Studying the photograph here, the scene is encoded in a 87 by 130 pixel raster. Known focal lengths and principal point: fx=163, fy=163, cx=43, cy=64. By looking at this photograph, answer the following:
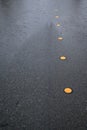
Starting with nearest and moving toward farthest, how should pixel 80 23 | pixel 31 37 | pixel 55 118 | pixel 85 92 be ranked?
pixel 55 118 → pixel 85 92 → pixel 31 37 → pixel 80 23

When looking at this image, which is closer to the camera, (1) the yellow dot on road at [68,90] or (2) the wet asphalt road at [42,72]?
(2) the wet asphalt road at [42,72]

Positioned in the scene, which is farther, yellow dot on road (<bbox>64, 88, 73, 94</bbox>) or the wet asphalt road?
yellow dot on road (<bbox>64, 88, 73, 94</bbox>)

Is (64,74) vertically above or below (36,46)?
below

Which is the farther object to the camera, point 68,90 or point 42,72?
point 42,72

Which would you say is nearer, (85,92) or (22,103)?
(22,103)

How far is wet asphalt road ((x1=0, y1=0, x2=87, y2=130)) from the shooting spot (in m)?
1.56

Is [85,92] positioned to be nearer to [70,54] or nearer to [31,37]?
[70,54]

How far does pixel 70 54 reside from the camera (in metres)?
2.53

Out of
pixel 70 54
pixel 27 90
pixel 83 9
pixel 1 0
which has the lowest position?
pixel 27 90

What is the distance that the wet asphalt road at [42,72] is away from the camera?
5.12 feet

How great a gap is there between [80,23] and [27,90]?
238cm

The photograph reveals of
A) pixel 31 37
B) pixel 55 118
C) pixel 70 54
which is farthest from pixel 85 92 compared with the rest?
pixel 31 37

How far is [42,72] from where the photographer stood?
217 cm

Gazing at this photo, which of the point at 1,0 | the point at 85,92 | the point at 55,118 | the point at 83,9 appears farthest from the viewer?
the point at 1,0
